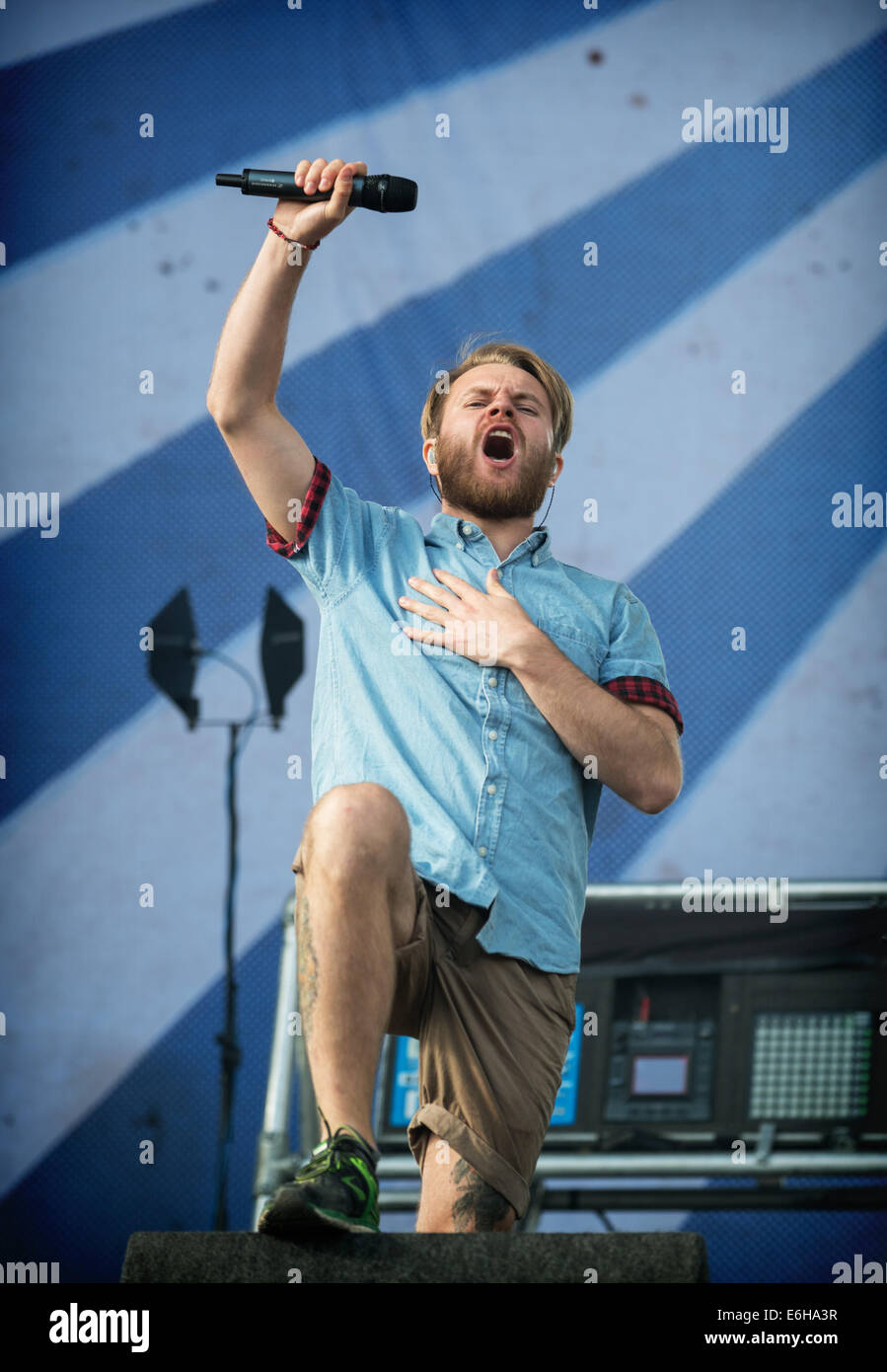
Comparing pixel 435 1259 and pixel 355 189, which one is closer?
pixel 435 1259

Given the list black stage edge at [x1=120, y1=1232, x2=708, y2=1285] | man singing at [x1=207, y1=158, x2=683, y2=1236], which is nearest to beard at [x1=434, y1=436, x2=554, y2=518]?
man singing at [x1=207, y1=158, x2=683, y2=1236]

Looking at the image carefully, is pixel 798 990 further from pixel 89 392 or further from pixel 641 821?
pixel 89 392

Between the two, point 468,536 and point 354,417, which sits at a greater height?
point 354,417

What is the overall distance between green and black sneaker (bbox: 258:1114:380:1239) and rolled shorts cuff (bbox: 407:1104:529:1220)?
0.17 metres

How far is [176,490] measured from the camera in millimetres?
2850

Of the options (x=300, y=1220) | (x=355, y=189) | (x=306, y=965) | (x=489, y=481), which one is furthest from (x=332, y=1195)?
(x=355, y=189)

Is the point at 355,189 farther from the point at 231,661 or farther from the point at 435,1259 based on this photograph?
the point at 231,661

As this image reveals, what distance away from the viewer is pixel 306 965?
1270 mm

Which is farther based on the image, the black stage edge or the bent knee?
the bent knee

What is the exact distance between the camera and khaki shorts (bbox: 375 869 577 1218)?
1356 mm

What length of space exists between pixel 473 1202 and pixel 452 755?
1.42ft

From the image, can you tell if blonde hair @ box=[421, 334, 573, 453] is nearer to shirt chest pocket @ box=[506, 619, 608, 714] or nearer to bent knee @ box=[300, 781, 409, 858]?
shirt chest pocket @ box=[506, 619, 608, 714]

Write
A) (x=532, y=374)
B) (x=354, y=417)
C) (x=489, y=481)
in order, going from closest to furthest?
(x=489, y=481)
(x=532, y=374)
(x=354, y=417)
